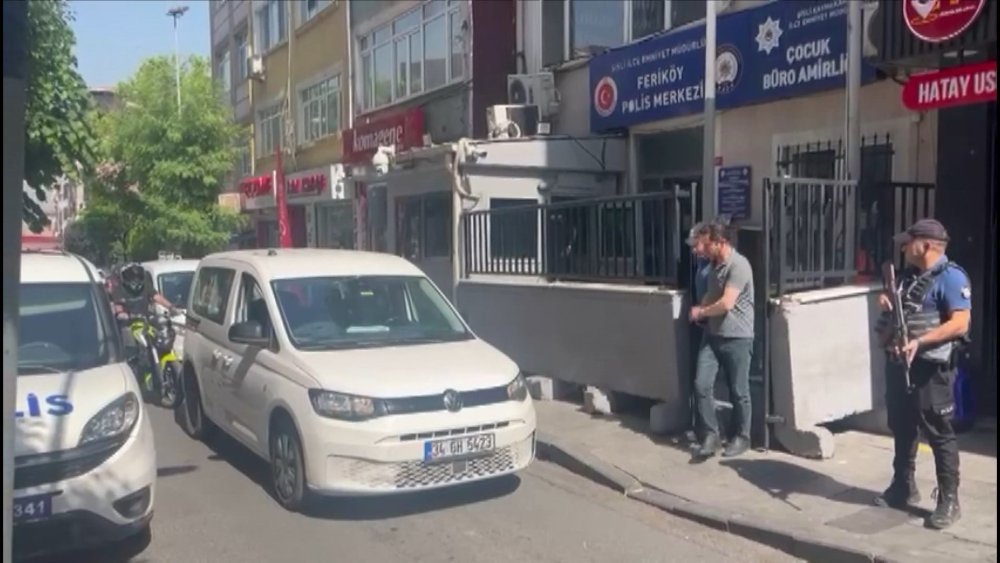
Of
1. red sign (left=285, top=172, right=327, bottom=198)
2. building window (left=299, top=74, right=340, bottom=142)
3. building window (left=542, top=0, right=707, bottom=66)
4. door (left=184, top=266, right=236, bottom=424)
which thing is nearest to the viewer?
door (left=184, top=266, right=236, bottom=424)

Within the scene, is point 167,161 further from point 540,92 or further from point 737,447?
point 737,447

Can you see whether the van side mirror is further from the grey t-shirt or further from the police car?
the grey t-shirt

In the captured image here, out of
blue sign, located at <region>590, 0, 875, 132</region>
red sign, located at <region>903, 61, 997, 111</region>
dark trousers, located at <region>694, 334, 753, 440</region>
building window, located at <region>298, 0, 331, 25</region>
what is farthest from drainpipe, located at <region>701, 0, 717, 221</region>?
building window, located at <region>298, 0, 331, 25</region>

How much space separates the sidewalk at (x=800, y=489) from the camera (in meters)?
5.92

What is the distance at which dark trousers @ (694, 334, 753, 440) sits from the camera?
7.89 metres

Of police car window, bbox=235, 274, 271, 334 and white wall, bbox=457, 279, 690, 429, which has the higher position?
police car window, bbox=235, 274, 271, 334

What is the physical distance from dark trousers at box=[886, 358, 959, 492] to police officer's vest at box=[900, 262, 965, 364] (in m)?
0.07

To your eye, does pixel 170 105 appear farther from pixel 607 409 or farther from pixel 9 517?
pixel 9 517

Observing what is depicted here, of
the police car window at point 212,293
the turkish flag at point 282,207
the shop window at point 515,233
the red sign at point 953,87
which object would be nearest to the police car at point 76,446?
the police car window at point 212,293

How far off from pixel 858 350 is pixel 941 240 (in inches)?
90.3

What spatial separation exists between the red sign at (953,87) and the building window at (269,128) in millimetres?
21271

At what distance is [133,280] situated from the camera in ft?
37.4

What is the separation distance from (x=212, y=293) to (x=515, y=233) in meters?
3.66

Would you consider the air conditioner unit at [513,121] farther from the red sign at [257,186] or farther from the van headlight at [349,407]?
the red sign at [257,186]
